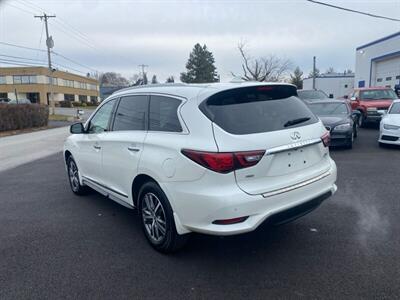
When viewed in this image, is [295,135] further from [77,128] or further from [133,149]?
[77,128]

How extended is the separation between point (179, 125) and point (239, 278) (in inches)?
61.4

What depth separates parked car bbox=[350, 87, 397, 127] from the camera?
13797mm

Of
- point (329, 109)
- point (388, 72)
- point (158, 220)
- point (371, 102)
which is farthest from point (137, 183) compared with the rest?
point (388, 72)

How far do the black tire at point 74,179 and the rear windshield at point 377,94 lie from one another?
13829 millimetres

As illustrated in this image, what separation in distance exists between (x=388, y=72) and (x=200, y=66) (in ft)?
161

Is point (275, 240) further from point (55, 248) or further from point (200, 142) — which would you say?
point (55, 248)

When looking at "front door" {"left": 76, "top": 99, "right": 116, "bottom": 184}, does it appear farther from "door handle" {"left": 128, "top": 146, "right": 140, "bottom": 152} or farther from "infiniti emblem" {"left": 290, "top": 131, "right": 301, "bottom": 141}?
"infiniti emblem" {"left": 290, "top": 131, "right": 301, "bottom": 141}

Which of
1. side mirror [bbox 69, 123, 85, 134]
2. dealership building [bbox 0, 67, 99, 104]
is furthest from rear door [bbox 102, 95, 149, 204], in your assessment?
dealership building [bbox 0, 67, 99, 104]

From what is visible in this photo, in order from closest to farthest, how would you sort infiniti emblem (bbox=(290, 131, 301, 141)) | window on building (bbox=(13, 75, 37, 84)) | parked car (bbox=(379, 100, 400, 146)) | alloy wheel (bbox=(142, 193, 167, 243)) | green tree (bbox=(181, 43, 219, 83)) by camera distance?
infiniti emblem (bbox=(290, 131, 301, 141))
alloy wheel (bbox=(142, 193, 167, 243))
parked car (bbox=(379, 100, 400, 146))
window on building (bbox=(13, 75, 37, 84))
green tree (bbox=(181, 43, 219, 83))

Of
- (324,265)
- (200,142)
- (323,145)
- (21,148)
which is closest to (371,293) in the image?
(324,265)

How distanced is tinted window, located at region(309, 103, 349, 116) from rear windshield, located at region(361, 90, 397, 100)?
5.53 m

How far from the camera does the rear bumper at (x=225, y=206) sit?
9.05 feet

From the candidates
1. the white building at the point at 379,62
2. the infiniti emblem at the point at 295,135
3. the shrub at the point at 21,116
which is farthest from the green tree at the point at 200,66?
the infiniti emblem at the point at 295,135

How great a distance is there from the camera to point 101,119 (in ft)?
15.3
